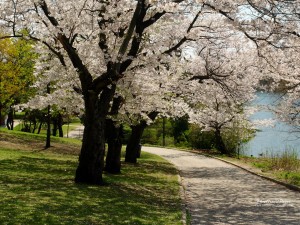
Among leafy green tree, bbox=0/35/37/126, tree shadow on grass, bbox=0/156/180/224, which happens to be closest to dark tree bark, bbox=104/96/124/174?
tree shadow on grass, bbox=0/156/180/224

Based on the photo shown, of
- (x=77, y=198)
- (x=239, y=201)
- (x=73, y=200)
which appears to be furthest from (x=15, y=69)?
(x=239, y=201)

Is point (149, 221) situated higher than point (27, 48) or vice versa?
point (27, 48)

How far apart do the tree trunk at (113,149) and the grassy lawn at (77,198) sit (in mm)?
623

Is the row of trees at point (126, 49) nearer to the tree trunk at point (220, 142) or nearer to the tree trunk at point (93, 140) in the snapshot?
the tree trunk at point (93, 140)

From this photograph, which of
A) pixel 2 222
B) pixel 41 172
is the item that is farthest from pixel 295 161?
pixel 2 222

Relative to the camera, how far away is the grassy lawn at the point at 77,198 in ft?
26.6

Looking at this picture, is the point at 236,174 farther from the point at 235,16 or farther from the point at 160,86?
the point at 235,16

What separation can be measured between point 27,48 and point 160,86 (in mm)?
15786

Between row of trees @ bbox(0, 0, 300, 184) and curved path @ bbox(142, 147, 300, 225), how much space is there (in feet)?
12.1

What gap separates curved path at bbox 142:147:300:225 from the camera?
385 inches

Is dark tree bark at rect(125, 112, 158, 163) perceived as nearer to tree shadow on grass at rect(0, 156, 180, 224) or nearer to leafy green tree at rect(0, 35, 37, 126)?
tree shadow on grass at rect(0, 156, 180, 224)

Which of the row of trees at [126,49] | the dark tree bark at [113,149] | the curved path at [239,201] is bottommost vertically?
the curved path at [239,201]

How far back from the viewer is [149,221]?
8.50 m

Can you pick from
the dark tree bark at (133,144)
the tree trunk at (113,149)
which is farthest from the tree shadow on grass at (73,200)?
the dark tree bark at (133,144)
